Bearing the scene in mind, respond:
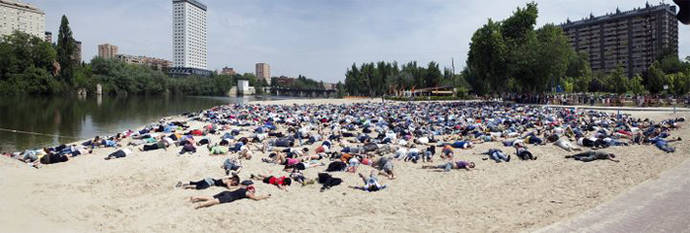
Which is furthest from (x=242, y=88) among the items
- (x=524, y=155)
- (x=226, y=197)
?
(x=226, y=197)

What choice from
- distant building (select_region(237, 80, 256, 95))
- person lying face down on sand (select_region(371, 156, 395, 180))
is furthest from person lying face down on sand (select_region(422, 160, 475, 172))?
distant building (select_region(237, 80, 256, 95))

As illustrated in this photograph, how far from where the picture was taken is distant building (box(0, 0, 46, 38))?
131 meters

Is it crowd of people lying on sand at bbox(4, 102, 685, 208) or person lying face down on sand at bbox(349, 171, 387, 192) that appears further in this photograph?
crowd of people lying on sand at bbox(4, 102, 685, 208)

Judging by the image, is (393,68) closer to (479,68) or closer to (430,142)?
(479,68)

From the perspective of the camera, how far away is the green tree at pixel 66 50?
240ft

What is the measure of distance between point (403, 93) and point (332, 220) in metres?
72.0

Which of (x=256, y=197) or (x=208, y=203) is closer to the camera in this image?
(x=208, y=203)

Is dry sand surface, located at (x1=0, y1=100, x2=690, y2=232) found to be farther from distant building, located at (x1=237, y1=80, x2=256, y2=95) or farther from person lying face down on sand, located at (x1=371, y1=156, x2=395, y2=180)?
distant building, located at (x1=237, y1=80, x2=256, y2=95)

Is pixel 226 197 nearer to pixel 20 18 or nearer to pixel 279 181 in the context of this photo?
pixel 279 181

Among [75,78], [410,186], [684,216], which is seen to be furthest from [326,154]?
[75,78]

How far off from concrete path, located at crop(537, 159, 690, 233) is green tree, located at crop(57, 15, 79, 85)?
279 feet

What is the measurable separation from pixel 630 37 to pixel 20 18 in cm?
18010

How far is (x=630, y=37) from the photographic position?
10319 centimetres

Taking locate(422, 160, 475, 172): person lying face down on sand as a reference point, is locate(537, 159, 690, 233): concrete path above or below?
below
